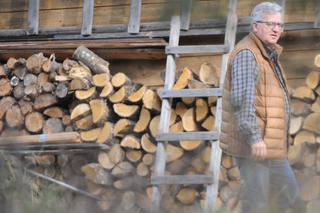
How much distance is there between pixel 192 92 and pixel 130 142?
63 cm

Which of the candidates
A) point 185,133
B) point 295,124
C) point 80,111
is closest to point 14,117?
point 80,111

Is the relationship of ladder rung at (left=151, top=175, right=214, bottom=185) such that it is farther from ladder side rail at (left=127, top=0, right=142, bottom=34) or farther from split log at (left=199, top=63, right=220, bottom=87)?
ladder side rail at (left=127, top=0, right=142, bottom=34)

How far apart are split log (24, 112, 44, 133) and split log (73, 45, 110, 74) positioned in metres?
0.55

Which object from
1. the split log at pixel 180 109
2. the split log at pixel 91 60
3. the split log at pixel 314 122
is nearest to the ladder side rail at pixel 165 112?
the split log at pixel 180 109

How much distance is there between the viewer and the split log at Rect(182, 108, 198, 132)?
19.5 ft

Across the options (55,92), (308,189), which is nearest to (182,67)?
(55,92)

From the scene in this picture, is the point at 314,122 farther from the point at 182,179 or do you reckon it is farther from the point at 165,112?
the point at 165,112

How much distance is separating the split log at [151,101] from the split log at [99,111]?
0.31 meters

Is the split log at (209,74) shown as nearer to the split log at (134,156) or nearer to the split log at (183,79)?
the split log at (183,79)

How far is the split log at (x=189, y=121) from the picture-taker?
19.5 feet

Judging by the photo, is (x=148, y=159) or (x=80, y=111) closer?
(x=148, y=159)

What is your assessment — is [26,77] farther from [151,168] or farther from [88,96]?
[151,168]

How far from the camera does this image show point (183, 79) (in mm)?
6078

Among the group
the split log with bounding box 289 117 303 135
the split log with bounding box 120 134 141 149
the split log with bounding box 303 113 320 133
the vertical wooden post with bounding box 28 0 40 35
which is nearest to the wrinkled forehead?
the split log with bounding box 303 113 320 133
